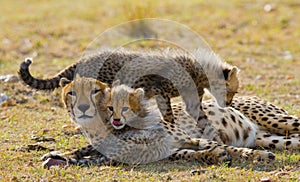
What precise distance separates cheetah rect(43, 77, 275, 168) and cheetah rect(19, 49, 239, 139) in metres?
0.93

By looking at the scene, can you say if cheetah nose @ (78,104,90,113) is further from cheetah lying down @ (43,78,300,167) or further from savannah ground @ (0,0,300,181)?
savannah ground @ (0,0,300,181)

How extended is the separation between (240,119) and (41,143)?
1693mm

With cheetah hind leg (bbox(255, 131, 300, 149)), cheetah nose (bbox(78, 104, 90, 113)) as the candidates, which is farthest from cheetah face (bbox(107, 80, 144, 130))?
cheetah hind leg (bbox(255, 131, 300, 149))

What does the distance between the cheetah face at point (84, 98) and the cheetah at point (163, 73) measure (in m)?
1.17

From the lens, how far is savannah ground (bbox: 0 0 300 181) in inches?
184

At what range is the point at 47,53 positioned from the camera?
10.7m

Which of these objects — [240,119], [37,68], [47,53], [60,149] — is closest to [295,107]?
[240,119]

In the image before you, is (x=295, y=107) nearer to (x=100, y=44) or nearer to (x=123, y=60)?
(x=123, y=60)

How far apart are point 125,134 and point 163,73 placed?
1.70 metres

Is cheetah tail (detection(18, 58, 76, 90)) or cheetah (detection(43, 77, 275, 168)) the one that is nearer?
cheetah (detection(43, 77, 275, 168))

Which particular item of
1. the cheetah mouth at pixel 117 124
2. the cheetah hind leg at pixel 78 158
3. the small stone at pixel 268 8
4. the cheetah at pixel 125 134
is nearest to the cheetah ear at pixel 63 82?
the cheetah at pixel 125 134

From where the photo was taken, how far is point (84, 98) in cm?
498

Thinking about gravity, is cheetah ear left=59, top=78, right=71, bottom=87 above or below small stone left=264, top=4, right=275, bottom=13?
below

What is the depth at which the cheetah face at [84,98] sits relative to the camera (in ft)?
16.3
